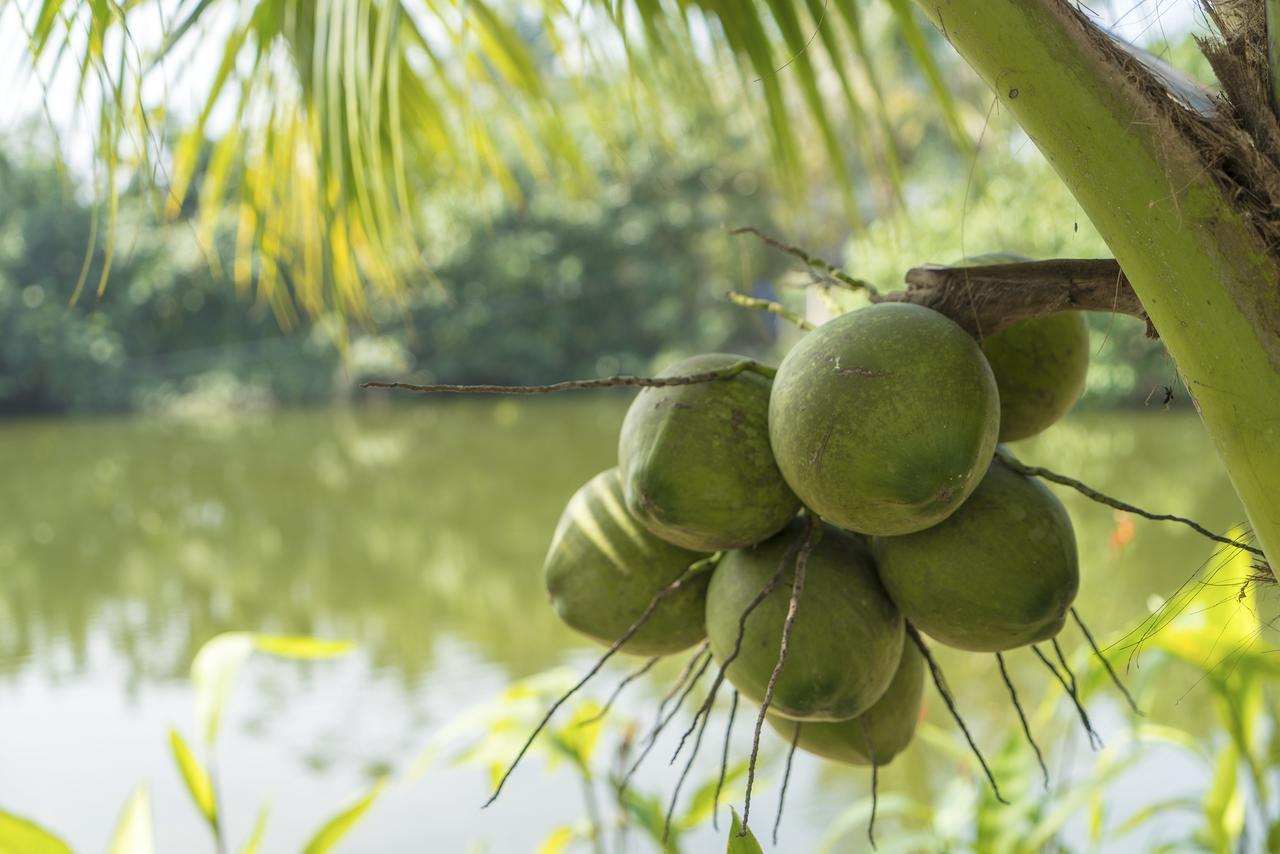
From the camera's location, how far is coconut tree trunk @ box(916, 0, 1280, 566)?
2.12 ft

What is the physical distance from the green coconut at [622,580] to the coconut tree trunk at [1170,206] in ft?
1.37

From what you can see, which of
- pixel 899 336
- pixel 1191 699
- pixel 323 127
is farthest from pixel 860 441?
pixel 1191 699

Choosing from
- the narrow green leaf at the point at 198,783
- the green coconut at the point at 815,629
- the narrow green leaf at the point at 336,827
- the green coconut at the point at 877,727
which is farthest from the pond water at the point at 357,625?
the green coconut at the point at 815,629

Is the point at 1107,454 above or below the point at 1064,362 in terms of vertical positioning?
below

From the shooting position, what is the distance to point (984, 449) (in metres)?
0.77

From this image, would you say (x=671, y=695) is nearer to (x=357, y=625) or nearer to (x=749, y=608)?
(x=749, y=608)

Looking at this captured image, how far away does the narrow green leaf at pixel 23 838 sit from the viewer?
120 cm

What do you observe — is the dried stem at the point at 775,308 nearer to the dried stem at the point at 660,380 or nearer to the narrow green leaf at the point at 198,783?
the dried stem at the point at 660,380

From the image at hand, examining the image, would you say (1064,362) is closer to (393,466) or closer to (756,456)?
(756,456)

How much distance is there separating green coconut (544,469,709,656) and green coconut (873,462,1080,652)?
177 mm

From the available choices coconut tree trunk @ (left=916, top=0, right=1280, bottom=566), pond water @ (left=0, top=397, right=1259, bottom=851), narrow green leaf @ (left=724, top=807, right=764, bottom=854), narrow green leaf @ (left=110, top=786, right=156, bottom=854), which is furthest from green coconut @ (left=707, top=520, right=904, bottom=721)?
narrow green leaf @ (left=110, top=786, right=156, bottom=854)

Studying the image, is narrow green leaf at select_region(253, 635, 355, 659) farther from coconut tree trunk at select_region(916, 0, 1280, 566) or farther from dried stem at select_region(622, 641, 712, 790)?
coconut tree trunk at select_region(916, 0, 1280, 566)

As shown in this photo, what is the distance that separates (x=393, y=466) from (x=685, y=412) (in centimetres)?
1121

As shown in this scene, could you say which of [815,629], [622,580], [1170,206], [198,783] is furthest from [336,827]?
[1170,206]
